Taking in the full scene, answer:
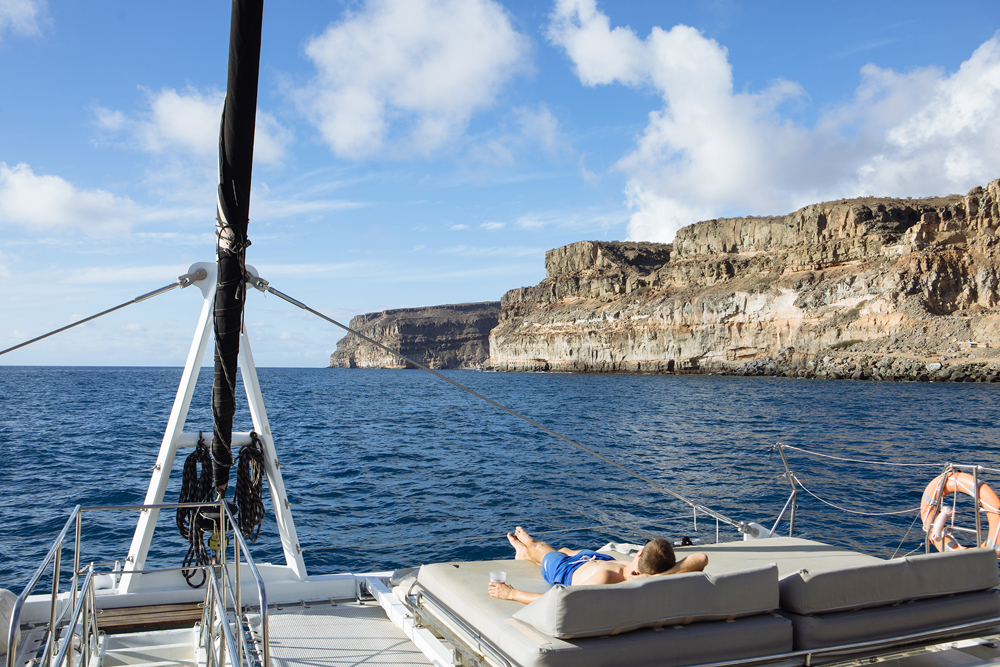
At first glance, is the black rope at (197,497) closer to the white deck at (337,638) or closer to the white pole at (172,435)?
the white pole at (172,435)

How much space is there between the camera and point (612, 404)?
4181cm

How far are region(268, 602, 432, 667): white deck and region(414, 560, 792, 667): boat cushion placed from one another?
65cm

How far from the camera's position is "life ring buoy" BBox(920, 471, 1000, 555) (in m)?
6.37

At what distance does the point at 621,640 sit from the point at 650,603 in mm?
234

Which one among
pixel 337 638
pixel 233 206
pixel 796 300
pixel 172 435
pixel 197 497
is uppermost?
pixel 796 300

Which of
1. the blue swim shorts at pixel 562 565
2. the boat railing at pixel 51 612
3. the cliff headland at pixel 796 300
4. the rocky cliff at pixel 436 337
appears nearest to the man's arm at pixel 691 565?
the blue swim shorts at pixel 562 565

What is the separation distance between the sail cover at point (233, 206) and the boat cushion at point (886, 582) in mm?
3658

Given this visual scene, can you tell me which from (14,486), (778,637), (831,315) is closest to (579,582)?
(778,637)

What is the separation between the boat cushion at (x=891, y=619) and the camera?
12.0 feet

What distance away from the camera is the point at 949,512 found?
22.2 feet

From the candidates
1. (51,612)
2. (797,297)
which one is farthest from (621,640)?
(797,297)

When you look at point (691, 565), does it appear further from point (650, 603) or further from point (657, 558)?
point (650, 603)

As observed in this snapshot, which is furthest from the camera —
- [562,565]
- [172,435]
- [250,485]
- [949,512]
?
[949,512]

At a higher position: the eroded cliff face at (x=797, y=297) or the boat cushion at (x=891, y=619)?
the eroded cliff face at (x=797, y=297)
